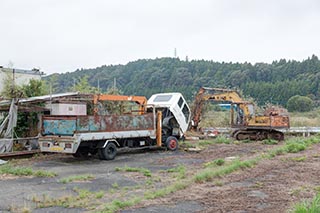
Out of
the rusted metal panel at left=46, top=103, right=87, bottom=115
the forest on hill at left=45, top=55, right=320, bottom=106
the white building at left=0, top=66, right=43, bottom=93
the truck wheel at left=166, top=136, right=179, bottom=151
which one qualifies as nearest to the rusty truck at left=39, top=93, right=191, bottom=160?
the truck wheel at left=166, top=136, right=179, bottom=151

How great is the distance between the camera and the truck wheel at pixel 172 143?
63.7 ft

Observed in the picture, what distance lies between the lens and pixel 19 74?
84.5 ft

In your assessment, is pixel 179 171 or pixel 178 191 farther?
pixel 179 171

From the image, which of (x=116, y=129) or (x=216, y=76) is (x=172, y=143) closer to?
(x=116, y=129)

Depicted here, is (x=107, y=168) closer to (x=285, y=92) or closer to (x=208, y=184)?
(x=208, y=184)

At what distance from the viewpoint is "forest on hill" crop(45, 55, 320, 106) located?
6141 centimetres

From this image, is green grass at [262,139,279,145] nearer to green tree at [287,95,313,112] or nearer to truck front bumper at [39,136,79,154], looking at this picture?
truck front bumper at [39,136,79,154]

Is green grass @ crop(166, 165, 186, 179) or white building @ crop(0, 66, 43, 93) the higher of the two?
white building @ crop(0, 66, 43, 93)

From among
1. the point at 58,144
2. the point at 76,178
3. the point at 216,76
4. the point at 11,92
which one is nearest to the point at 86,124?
the point at 58,144

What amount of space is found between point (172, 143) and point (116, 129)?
152 inches

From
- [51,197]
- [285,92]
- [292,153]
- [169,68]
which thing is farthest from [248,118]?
[169,68]

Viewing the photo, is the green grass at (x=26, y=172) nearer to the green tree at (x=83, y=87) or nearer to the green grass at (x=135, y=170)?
the green grass at (x=135, y=170)

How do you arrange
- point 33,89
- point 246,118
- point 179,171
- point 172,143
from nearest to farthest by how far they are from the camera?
point 179,171 < point 172,143 < point 33,89 < point 246,118

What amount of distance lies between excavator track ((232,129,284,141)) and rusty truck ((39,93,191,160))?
5.79 metres
